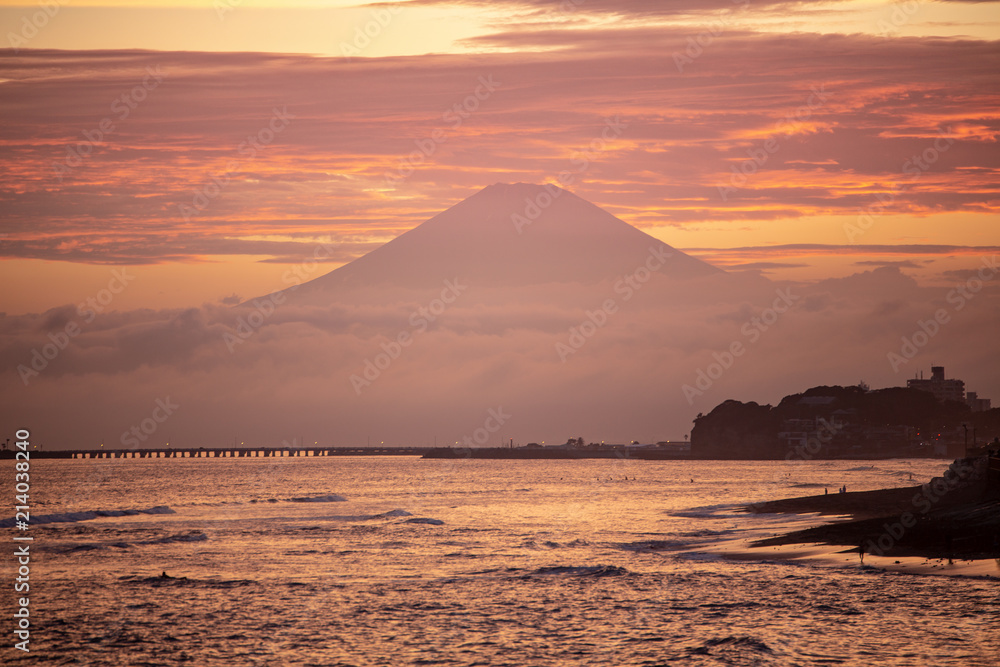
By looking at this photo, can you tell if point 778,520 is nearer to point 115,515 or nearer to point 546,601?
point 546,601

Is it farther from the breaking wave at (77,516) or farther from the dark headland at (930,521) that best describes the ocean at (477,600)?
the breaking wave at (77,516)

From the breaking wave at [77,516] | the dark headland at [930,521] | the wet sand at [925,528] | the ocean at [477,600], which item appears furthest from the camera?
the breaking wave at [77,516]

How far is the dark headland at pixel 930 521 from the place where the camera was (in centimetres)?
4169

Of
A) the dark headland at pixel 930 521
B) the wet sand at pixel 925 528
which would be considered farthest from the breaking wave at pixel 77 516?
the dark headland at pixel 930 521

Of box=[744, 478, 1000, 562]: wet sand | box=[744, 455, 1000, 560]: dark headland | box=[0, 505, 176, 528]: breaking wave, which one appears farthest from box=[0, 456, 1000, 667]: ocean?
box=[0, 505, 176, 528]: breaking wave

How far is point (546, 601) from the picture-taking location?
3538 cm

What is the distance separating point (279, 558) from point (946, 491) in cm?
4296

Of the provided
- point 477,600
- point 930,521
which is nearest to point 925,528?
point 930,521

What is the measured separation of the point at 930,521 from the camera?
1850 inches

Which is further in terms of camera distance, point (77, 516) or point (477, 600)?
point (77, 516)

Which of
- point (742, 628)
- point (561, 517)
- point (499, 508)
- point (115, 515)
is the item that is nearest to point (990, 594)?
point (742, 628)

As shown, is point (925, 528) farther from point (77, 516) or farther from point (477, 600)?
point (77, 516)

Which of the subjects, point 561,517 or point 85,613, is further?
point 561,517

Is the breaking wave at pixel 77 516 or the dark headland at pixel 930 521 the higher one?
the dark headland at pixel 930 521
